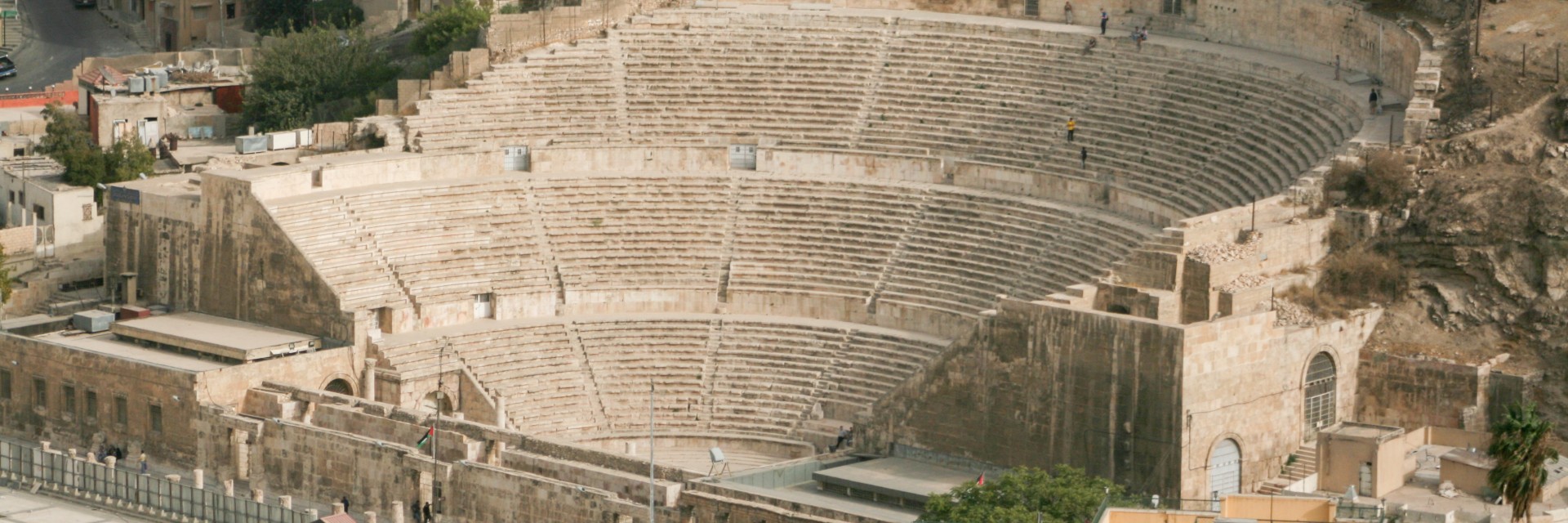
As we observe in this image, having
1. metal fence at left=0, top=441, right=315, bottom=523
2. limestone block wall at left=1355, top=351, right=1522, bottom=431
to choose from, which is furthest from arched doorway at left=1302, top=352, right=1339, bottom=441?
metal fence at left=0, top=441, right=315, bottom=523

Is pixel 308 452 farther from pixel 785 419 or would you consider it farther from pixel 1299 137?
pixel 1299 137

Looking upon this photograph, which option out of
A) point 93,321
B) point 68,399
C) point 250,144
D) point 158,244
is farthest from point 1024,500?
point 250,144

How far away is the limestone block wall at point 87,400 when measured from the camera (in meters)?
54.6

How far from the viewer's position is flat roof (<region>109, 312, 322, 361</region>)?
55438 mm

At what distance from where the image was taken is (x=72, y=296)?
6119 cm

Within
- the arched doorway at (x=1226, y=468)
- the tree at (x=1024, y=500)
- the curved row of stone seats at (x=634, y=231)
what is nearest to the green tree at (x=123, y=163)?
the curved row of stone seats at (x=634, y=231)

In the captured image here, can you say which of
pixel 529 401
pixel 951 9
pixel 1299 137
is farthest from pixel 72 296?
pixel 1299 137

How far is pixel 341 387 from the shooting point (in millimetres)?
56156

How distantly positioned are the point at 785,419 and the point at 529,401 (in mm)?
4926

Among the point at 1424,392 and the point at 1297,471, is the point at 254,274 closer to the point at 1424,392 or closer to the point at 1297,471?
the point at 1297,471

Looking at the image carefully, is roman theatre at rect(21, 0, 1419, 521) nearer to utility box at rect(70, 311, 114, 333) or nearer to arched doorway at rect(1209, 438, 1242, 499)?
arched doorway at rect(1209, 438, 1242, 499)

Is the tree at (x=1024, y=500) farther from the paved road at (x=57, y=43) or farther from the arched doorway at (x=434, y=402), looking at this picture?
the paved road at (x=57, y=43)

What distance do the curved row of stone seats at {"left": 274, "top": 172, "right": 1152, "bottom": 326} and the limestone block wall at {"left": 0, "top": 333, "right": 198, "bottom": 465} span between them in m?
4.22

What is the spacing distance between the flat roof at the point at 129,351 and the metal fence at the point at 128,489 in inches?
136
